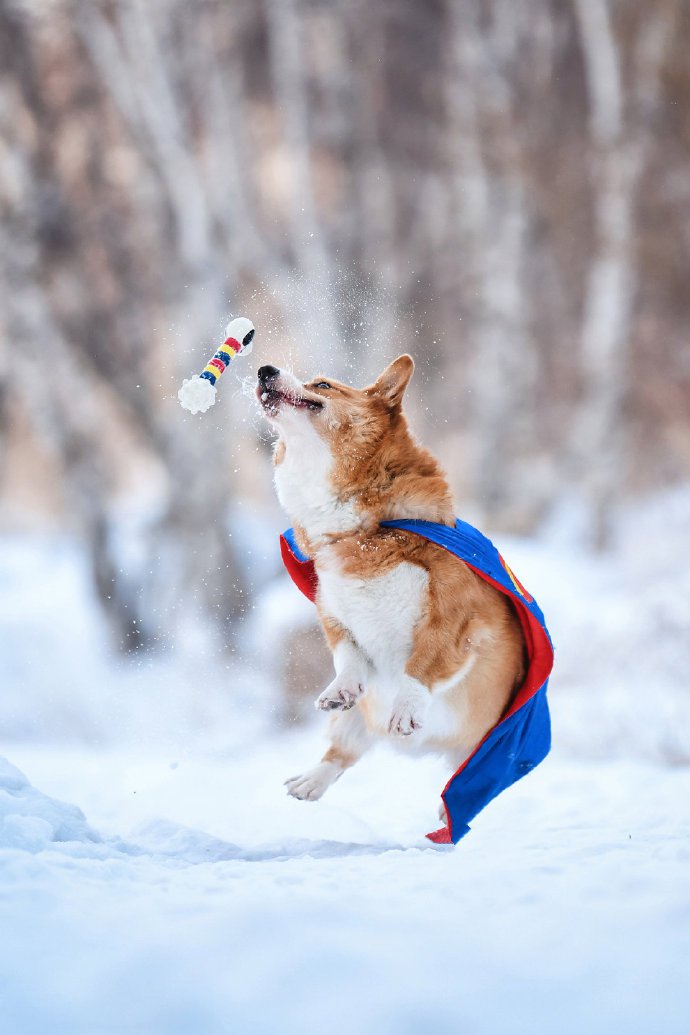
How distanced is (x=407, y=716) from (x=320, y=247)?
8429 mm

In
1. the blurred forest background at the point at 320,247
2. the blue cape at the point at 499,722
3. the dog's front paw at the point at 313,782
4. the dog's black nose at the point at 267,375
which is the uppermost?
the blurred forest background at the point at 320,247

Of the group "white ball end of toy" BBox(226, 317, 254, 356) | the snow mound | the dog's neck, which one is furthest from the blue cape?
the snow mound

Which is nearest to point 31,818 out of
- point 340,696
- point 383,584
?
point 340,696

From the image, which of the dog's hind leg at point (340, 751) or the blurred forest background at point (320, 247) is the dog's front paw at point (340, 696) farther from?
the blurred forest background at point (320, 247)

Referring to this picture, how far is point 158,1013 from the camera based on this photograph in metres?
1.68

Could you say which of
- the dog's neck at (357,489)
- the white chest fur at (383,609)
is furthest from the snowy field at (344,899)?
the dog's neck at (357,489)

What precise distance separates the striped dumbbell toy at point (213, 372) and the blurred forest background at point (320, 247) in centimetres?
465

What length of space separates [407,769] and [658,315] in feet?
25.3

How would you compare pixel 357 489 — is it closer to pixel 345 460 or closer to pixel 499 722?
pixel 345 460

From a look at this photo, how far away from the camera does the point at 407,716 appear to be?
2.71 meters

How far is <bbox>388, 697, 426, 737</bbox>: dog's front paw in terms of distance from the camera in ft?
8.86

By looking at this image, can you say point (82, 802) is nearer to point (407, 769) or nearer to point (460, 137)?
point (407, 769)

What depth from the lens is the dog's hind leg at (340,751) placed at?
3.10 m

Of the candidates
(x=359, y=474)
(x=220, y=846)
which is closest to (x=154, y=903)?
(x=220, y=846)
